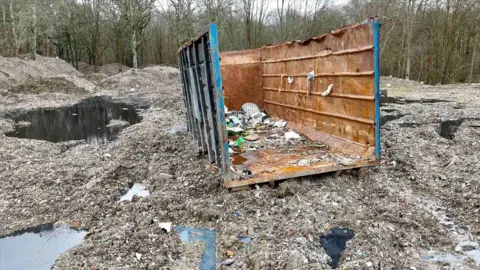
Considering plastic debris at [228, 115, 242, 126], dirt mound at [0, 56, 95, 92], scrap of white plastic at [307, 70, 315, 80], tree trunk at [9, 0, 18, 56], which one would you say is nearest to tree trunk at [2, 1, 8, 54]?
tree trunk at [9, 0, 18, 56]

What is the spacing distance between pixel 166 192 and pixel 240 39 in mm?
25524

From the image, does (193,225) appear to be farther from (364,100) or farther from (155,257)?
(364,100)

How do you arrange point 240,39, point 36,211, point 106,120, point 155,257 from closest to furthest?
point 155,257
point 36,211
point 106,120
point 240,39

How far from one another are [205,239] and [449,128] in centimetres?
689

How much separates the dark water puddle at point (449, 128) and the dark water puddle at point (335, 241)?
5.00 meters

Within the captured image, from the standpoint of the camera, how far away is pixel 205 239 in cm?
365

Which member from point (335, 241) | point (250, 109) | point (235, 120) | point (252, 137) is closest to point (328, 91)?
point (252, 137)

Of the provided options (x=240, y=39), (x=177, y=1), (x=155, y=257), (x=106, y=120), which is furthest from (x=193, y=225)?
(x=177, y=1)

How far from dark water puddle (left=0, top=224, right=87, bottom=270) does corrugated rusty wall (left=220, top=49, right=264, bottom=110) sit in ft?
18.7

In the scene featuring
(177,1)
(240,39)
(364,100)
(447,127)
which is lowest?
(447,127)

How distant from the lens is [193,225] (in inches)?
154

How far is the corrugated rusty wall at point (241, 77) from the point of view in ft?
29.5

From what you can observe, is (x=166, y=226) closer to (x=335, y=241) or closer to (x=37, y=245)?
(x=37, y=245)

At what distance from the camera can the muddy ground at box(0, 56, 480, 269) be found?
125 inches
